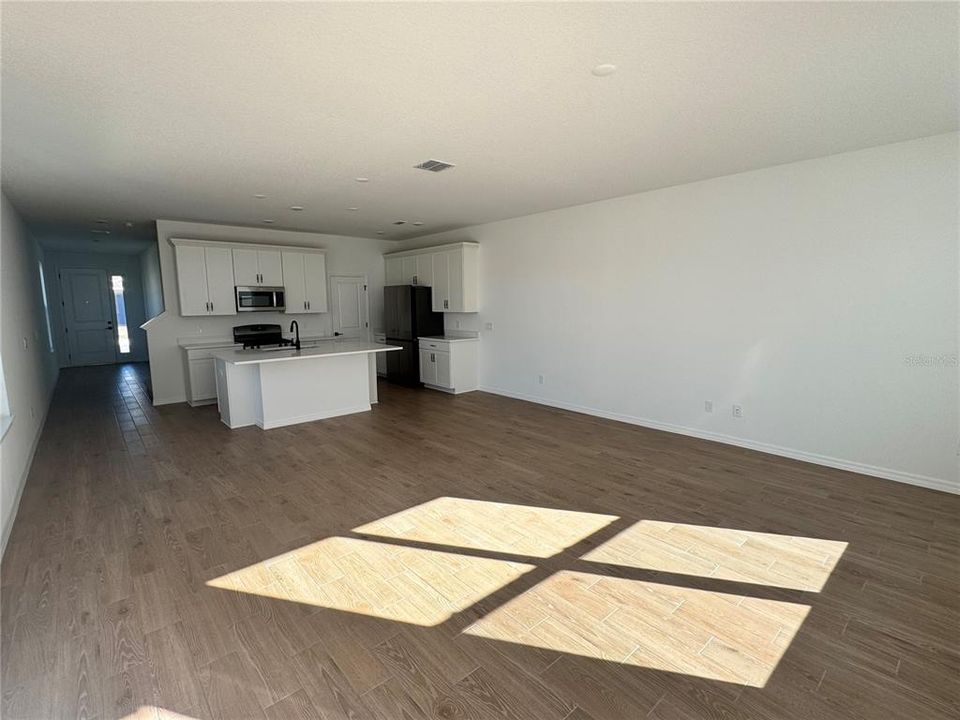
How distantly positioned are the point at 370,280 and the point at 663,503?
6.91 metres

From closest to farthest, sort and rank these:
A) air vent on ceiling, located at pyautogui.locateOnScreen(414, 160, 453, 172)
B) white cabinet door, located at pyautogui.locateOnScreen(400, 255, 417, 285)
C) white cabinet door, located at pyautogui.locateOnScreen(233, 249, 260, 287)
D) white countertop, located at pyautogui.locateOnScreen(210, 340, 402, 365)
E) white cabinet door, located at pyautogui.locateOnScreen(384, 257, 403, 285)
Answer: air vent on ceiling, located at pyautogui.locateOnScreen(414, 160, 453, 172) → white countertop, located at pyautogui.locateOnScreen(210, 340, 402, 365) → white cabinet door, located at pyautogui.locateOnScreen(233, 249, 260, 287) → white cabinet door, located at pyautogui.locateOnScreen(400, 255, 417, 285) → white cabinet door, located at pyautogui.locateOnScreen(384, 257, 403, 285)

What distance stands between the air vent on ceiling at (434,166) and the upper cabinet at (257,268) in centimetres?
420

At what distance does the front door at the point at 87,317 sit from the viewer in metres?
9.88

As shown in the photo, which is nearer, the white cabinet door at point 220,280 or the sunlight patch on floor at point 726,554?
the sunlight patch on floor at point 726,554

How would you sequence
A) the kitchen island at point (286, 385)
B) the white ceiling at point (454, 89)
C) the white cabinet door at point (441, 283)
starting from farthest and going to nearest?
the white cabinet door at point (441, 283), the kitchen island at point (286, 385), the white ceiling at point (454, 89)

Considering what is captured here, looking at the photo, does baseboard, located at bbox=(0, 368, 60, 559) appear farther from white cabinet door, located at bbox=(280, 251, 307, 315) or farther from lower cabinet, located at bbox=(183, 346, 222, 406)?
white cabinet door, located at bbox=(280, 251, 307, 315)

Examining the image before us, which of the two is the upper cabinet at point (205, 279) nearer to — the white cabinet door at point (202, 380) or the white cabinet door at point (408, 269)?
the white cabinet door at point (202, 380)

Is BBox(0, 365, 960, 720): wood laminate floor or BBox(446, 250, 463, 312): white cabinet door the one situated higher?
BBox(446, 250, 463, 312): white cabinet door

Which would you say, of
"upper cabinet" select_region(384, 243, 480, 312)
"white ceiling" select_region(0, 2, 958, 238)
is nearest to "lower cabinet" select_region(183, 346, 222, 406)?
"white ceiling" select_region(0, 2, 958, 238)

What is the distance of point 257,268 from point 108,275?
6447 millimetres

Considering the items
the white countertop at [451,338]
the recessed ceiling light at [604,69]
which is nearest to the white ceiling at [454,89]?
the recessed ceiling light at [604,69]

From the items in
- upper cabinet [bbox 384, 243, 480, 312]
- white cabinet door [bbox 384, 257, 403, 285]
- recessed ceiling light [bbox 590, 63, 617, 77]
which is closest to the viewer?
recessed ceiling light [bbox 590, 63, 617, 77]

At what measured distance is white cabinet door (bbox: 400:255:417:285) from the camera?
26.3 feet

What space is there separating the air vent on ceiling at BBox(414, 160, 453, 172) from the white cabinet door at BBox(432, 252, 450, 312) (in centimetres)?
336
